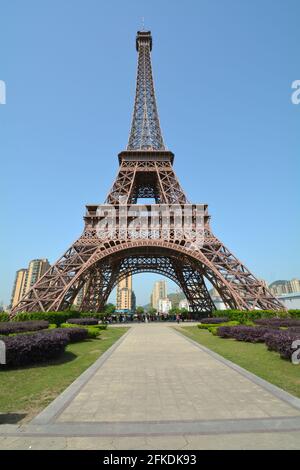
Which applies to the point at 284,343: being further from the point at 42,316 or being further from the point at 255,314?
the point at 42,316

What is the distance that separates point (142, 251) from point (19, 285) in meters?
98.4

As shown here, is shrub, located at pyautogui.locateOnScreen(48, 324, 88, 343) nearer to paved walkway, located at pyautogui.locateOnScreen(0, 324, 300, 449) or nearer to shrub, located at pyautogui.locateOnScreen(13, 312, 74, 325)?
paved walkway, located at pyautogui.locateOnScreen(0, 324, 300, 449)

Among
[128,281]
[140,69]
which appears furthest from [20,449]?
[128,281]

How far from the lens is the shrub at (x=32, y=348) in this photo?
9.64 metres

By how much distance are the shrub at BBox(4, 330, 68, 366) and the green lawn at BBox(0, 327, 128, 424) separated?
30 cm

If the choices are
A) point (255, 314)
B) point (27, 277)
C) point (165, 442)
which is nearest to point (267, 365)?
point (165, 442)

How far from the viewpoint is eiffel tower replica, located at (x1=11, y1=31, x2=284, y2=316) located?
2848 centimetres

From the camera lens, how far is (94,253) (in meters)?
29.7

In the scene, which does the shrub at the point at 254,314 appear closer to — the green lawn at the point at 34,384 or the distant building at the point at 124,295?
the green lawn at the point at 34,384

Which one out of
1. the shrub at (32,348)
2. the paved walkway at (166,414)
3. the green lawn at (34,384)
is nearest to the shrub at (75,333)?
the green lawn at (34,384)

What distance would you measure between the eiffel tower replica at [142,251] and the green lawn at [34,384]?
1798cm

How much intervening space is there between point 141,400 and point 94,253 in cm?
2447

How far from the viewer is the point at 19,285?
378 feet

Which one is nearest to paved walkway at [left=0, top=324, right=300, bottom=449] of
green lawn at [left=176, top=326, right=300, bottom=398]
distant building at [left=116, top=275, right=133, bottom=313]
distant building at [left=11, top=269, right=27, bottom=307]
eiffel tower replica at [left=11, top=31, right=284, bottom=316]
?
green lawn at [left=176, top=326, right=300, bottom=398]
